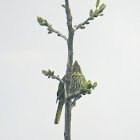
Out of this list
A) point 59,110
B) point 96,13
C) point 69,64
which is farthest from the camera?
point 59,110

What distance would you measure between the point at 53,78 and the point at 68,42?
2.42 ft

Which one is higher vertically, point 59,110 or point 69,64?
point 59,110

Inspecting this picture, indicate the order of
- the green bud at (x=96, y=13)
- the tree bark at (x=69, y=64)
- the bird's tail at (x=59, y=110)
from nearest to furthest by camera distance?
the tree bark at (x=69, y=64), the green bud at (x=96, y=13), the bird's tail at (x=59, y=110)

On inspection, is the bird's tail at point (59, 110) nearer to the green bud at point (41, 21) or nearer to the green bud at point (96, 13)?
the green bud at point (41, 21)

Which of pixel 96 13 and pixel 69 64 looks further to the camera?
pixel 96 13

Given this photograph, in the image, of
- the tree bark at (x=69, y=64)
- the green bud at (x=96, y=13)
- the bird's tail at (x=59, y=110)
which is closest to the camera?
the tree bark at (x=69, y=64)

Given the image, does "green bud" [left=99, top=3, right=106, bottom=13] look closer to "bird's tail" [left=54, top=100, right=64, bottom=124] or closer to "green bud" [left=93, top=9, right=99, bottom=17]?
"green bud" [left=93, top=9, right=99, bottom=17]

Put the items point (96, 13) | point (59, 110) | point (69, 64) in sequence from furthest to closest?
point (59, 110)
point (96, 13)
point (69, 64)

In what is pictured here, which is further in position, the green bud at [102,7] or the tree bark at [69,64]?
the green bud at [102,7]

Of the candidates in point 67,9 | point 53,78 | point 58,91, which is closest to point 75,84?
point 58,91

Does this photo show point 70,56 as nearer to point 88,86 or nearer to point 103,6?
point 88,86

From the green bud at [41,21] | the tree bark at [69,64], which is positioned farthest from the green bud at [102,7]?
the green bud at [41,21]

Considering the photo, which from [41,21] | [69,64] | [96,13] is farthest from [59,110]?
[69,64]

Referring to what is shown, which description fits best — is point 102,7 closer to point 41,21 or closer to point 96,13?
point 96,13
